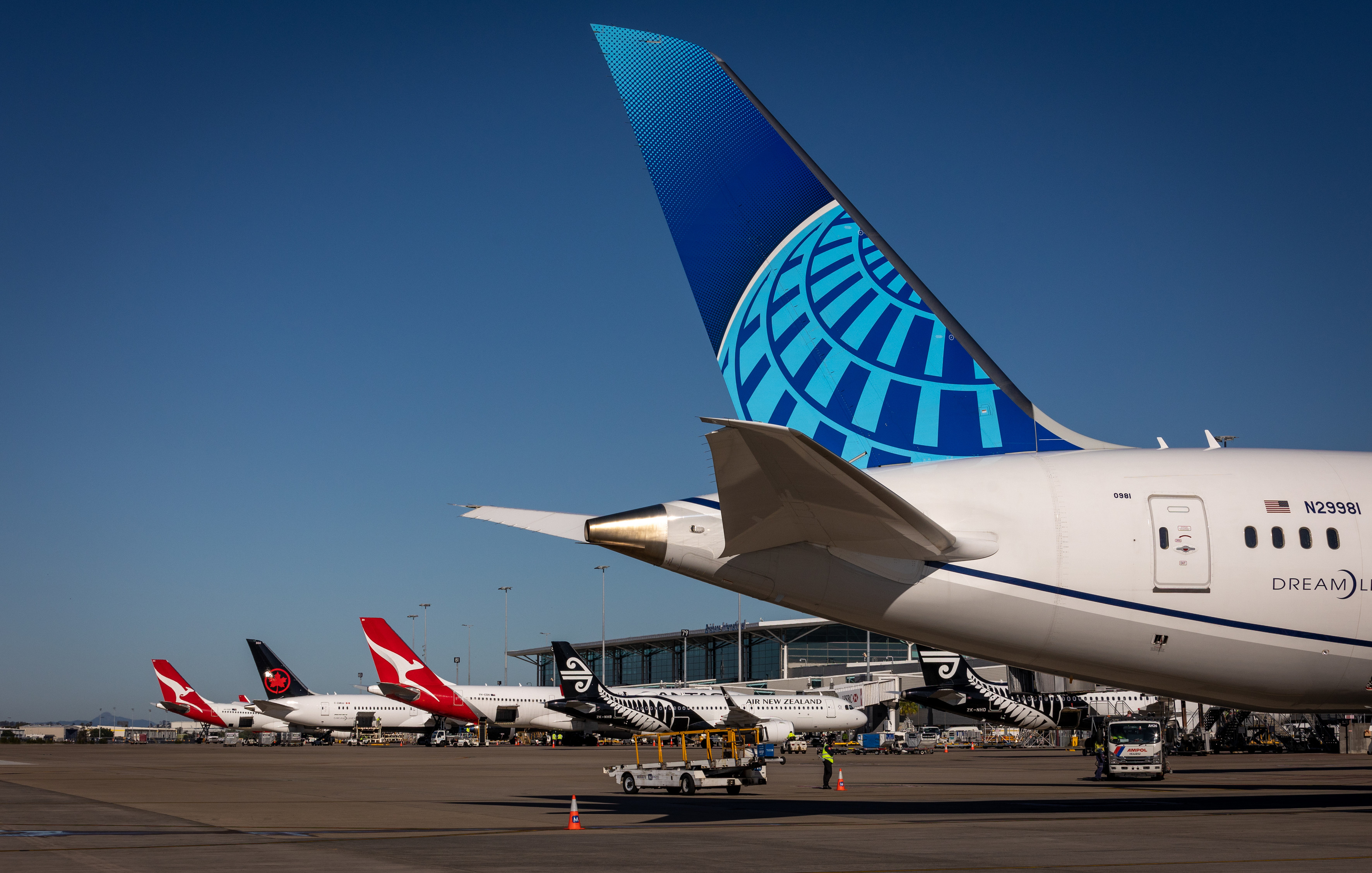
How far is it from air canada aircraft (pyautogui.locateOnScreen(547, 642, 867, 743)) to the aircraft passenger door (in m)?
36.1

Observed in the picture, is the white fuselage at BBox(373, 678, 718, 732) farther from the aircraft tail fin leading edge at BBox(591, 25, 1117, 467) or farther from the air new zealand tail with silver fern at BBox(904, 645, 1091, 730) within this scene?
the aircraft tail fin leading edge at BBox(591, 25, 1117, 467)

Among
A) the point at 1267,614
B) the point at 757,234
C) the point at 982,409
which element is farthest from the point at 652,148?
the point at 1267,614

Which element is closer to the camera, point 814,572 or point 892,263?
point 814,572

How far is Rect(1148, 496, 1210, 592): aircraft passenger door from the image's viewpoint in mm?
13781

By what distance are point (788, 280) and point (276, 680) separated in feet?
231

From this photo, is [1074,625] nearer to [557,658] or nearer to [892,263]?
[892,263]

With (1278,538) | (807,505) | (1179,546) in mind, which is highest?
(807,505)

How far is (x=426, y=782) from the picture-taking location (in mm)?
30609

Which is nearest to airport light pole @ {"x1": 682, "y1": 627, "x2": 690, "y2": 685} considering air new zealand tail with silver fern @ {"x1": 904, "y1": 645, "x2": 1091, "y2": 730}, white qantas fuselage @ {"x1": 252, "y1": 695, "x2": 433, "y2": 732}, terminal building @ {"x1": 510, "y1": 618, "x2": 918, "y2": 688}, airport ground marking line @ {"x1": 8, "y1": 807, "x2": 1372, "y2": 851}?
terminal building @ {"x1": 510, "y1": 618, "x2": 918, "y2": 688}

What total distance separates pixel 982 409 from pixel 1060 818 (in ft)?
22.6

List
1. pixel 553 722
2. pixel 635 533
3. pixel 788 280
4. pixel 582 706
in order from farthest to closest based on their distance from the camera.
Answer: pixel 553 722, pixel 582 706, pixel 788 280, pixel 635 533

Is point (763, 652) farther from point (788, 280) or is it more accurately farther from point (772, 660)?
point (788, 280)

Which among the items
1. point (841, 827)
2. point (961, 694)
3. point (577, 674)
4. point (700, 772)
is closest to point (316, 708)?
point (577, 674)

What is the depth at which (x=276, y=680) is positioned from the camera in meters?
75.8
